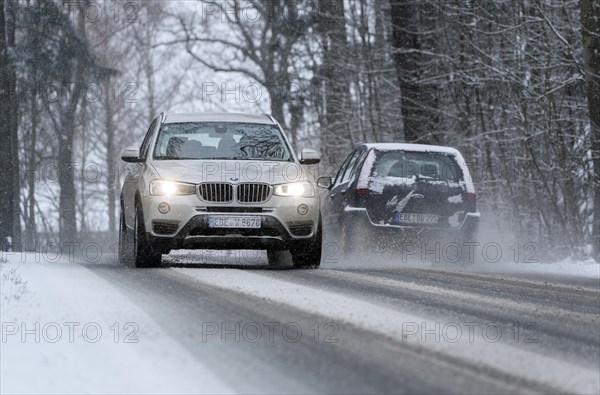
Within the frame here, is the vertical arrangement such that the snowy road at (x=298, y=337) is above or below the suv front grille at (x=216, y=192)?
below

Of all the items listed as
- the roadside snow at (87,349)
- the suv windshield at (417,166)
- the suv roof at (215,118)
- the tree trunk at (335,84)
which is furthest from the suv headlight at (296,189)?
the tree trunk at (335,84)

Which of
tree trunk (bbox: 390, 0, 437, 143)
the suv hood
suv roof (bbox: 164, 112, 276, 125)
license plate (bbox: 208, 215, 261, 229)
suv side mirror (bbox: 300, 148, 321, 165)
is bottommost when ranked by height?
license plate (bbox: 208, 215, 261, 229)

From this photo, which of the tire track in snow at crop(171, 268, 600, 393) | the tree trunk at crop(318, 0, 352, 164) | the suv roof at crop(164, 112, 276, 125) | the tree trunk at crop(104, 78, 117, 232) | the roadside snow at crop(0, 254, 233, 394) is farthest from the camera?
the tree trunk at crop(104, 78, 117, 232)

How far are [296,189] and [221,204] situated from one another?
2.93ft

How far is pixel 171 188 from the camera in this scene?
13758mm

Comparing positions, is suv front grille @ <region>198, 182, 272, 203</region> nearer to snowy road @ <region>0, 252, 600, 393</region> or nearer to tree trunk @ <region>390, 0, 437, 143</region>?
snowy road @ <region>0, 252, 600, 393</region>

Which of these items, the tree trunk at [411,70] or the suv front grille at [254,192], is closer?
the suv front grille at [254,192]

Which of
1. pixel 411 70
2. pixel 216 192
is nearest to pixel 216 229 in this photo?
pixel 216 192

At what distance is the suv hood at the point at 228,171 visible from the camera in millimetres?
13844

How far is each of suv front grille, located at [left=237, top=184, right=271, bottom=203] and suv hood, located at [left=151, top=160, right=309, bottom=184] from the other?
6 centimetres

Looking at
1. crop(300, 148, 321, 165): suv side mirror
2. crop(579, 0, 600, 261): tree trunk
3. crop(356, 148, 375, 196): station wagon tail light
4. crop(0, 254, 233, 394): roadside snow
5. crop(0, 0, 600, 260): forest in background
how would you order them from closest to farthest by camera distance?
crop(0, 254, 233, 394): roadside snow < crop(300, 148, 321, 165): suv side mirror < crop(356, 148, 375, 196): station wagon tail light < crop(579, 0, 600, 261): tree trunk < crop(0, 0, 600, 260): forest in background

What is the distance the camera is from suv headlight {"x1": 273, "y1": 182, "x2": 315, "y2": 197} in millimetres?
13914

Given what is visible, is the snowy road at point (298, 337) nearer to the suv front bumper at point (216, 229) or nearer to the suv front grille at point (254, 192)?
the suv front bumper at point (216, 229)
